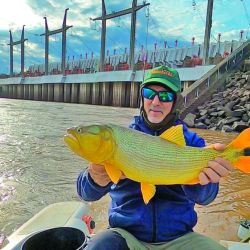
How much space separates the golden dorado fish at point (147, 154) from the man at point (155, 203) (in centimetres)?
28

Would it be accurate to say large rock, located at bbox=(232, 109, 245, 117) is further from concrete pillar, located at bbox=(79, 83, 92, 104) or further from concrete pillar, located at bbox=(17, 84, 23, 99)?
concrete pillar, located at bbox=(17, 84, 23, 99)

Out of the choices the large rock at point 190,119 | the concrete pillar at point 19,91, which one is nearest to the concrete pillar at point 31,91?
the concrete pillar at point 19,91

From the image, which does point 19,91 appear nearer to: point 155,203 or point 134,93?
point 134,93

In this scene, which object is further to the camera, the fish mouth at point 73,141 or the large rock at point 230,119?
the large rock at point 230,119

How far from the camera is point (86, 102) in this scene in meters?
47.5

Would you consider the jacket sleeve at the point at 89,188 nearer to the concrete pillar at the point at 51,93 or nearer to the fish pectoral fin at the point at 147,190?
the fish pectoral fin at the point at 147,190

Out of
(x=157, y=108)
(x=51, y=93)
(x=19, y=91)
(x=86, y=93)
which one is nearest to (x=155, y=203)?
(x=157, y=108)

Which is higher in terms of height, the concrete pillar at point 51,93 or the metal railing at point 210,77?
the metal railing at point 210,77

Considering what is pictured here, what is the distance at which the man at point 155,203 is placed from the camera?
2342mm

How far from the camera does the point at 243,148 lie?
1.99m

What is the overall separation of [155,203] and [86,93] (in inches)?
1796

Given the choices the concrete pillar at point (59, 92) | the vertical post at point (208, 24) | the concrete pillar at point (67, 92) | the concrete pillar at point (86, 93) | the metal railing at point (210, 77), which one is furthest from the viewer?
the concrete pillar at point (59, 92)

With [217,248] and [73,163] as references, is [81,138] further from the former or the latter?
[73,163]

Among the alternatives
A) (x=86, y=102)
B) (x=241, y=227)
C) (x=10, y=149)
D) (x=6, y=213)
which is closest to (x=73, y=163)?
(x=10, y=149)
